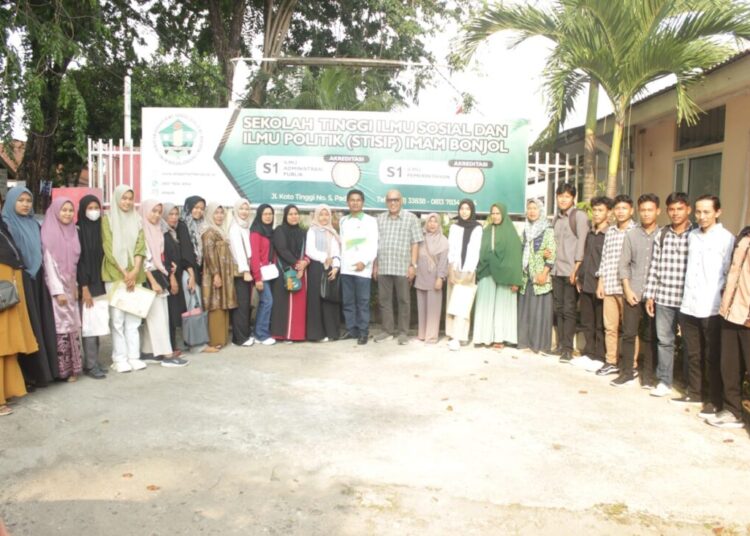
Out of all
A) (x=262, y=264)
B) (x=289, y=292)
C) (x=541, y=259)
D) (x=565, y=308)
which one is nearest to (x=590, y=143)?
(x=541, y=259)

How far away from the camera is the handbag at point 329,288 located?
6742 mm

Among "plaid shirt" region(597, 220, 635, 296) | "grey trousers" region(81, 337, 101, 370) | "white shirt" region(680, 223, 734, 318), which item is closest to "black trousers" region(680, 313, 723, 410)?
"white shirt" region(680, 223, 734, 318)

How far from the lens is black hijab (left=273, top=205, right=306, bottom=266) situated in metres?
6.57

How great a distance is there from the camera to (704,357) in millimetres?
4668

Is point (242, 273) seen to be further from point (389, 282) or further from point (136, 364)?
point (389, 282)

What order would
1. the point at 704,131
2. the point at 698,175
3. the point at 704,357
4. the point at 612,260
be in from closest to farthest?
the point at 704,357, the point at 612,260, the point at 704,131, the point at 698,175

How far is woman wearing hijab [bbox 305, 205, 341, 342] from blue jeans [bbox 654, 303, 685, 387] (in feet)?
10.9

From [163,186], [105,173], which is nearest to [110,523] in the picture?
[163,186]

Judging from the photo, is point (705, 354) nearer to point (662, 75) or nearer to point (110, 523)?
point (662, 75)

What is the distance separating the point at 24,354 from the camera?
4.80 metres

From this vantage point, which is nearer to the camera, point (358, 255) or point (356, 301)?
point (358, 255)

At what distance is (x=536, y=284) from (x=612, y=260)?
3.24 ft

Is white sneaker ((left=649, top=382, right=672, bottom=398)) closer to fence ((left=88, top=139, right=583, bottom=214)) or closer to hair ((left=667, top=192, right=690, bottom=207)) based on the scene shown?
hair ((left=667, top=192, right=690, bottom=207))

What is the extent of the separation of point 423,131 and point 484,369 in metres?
3.41
